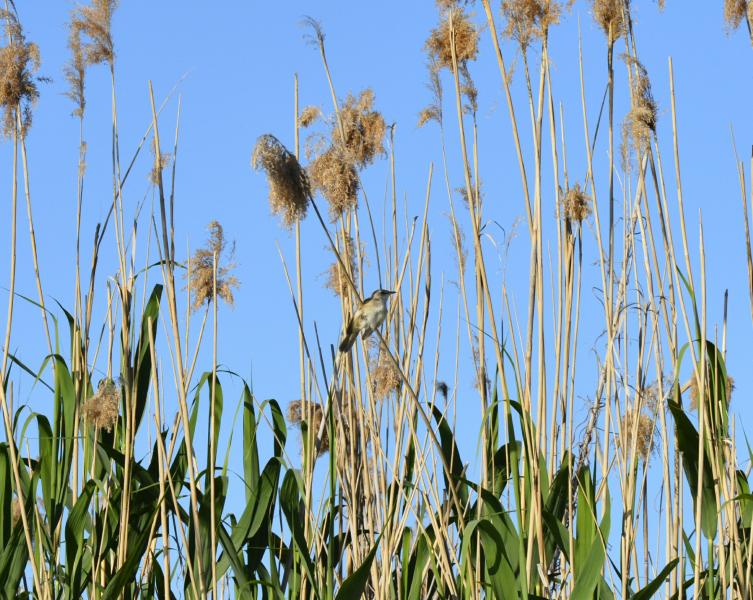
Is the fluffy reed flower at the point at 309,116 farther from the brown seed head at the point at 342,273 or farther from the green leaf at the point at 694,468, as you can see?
the green leaf at the point at 694,468

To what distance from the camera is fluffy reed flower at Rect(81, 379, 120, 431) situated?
3096 mm

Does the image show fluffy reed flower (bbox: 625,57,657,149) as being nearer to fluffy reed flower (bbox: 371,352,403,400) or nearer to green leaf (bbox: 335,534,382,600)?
fluffy reed flower (bbox: 371,352,403,400)

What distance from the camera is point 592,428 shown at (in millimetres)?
3824

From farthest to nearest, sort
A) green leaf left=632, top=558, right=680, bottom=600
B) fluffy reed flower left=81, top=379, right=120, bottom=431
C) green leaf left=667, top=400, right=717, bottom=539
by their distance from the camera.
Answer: green leaf left=667, top=400, right=717, bottom=539
green leaf left=632, top=558, right=680, bottom=600
fluffy reed flower left=81, top=379, right=120, bottom=431

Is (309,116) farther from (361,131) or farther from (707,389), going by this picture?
(707,389)

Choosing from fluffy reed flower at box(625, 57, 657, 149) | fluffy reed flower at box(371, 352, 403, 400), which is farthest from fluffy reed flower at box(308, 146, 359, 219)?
fluffy reed flower at box(625, 57, 657, 149)

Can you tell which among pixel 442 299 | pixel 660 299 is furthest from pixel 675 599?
pixel 442 299

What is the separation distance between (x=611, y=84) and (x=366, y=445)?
146cm

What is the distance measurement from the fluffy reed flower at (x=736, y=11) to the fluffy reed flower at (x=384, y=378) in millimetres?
1594

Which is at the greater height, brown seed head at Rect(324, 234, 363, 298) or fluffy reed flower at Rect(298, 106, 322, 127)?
fluffy reed flower at Rect(298, 106, 322, 127)

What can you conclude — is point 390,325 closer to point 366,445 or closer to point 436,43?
point 366,445

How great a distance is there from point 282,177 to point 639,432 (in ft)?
5.12

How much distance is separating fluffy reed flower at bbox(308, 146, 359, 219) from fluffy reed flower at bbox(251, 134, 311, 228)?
0.23 meters

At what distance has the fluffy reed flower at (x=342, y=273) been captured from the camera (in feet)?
12.0
